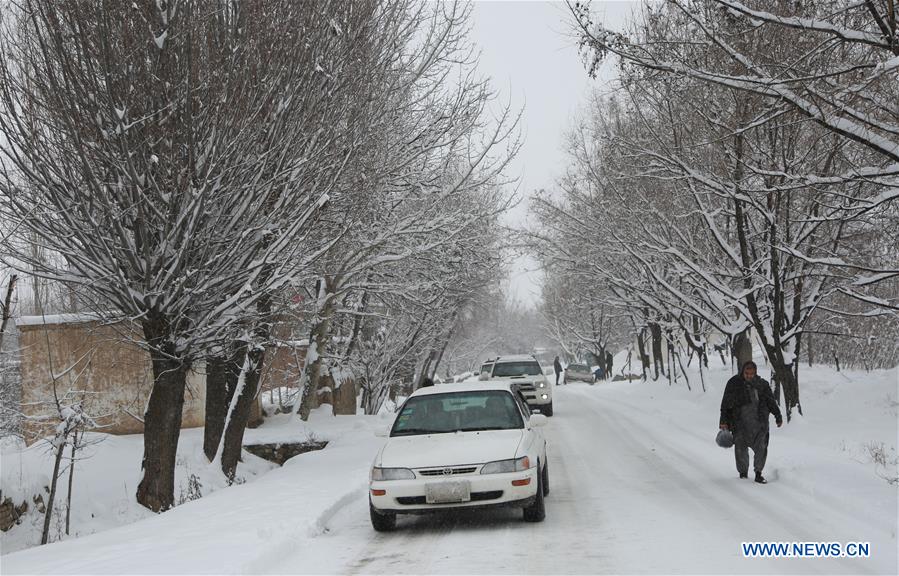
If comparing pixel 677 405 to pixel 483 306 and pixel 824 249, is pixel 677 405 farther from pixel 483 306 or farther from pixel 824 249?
pixel 483 306

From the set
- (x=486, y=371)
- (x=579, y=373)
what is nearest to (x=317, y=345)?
(x=486, y=371)

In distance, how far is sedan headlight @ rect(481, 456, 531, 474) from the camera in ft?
29.0

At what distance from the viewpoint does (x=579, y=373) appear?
59.7m

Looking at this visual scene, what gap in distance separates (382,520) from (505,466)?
141cm

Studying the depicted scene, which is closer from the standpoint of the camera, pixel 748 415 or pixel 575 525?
pixel 575 525

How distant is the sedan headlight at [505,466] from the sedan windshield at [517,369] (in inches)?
722

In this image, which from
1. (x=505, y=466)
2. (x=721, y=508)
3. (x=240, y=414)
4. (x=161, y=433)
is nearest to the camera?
(x=505, y=466)

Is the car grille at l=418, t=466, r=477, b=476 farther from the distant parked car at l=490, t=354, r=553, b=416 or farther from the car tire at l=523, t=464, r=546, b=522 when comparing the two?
the distant parked car at l=490, t=354, r=553, b=416

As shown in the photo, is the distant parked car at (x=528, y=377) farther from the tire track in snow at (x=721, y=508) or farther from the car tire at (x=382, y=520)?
the car tire at (x=382, y=520)

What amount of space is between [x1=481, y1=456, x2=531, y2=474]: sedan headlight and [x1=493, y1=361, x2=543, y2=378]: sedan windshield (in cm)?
1833

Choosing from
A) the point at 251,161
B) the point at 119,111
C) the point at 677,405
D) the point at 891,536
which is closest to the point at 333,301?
the point at 251,161

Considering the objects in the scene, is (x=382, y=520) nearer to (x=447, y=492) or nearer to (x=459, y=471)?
(x=447, y=492)

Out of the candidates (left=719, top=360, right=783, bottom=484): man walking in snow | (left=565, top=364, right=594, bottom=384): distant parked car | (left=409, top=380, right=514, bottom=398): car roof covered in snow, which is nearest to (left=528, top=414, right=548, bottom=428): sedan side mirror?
(left=409, top=380, right=514, bottom=398): car roof covered in snow

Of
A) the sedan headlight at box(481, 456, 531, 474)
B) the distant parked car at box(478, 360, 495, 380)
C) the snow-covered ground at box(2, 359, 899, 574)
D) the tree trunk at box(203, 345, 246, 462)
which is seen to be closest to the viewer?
the snow-covered ground at box(2, 359, 899, 574)
